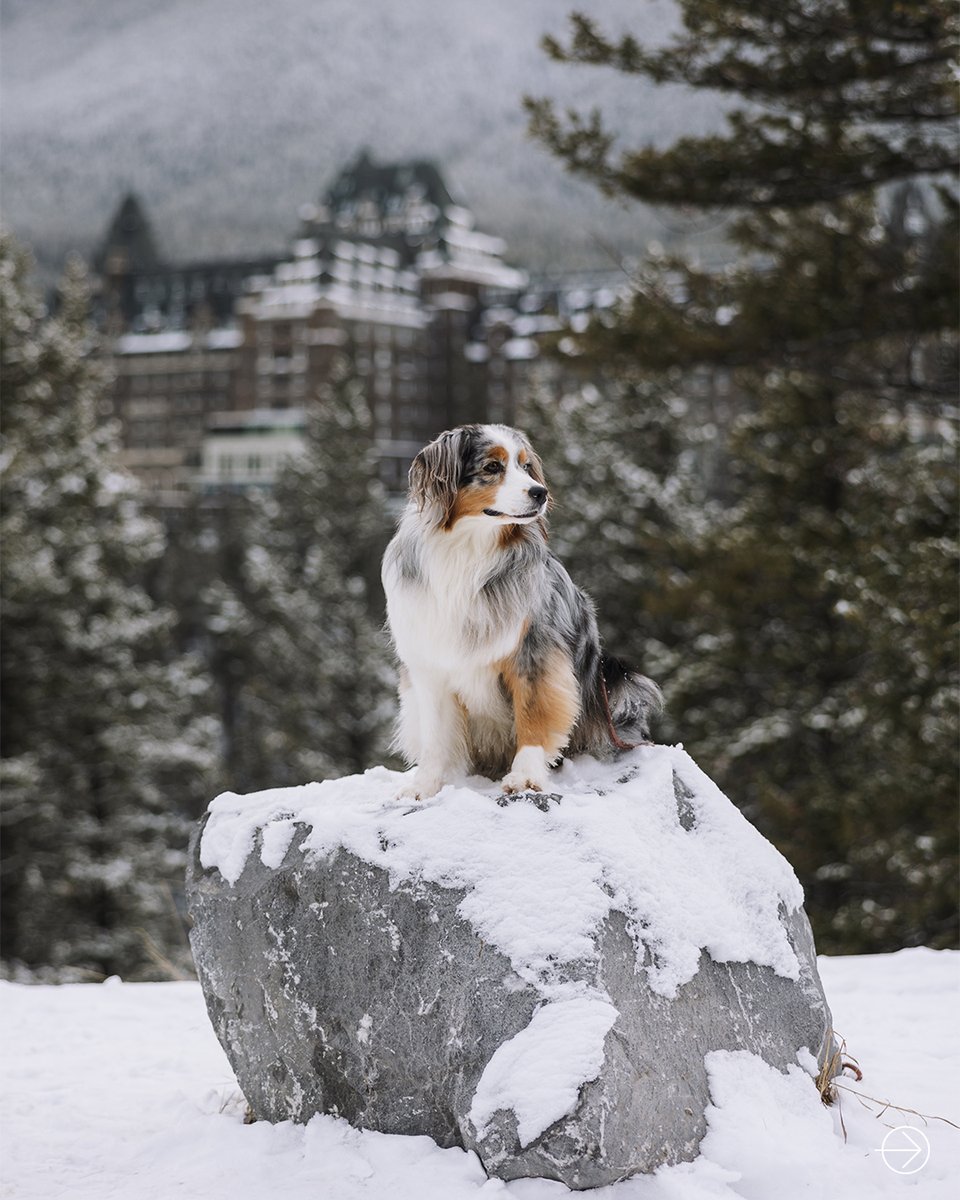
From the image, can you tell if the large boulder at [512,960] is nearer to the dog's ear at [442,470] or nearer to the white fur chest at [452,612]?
the white fur chest at [452,612]

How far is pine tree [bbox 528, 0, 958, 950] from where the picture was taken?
42.1 ft

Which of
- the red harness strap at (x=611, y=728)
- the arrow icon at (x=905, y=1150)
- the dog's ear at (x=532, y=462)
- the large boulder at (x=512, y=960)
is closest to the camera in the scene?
the large boulder at (x=512, y=960)

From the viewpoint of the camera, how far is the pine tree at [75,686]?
21938mm

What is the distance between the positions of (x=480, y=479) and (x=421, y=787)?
4.27 ft

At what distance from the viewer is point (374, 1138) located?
4703 millimetres

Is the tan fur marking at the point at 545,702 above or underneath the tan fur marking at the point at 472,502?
underneath

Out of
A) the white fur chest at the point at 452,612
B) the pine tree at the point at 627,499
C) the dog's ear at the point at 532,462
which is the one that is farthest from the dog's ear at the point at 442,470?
the pine tree at the point at 627,499

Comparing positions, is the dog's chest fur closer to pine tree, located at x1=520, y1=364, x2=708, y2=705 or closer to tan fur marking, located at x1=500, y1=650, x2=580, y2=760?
tan fur marking, located at x1=500, y1=650, x2=580, y2=760

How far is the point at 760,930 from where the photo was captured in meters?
5.08

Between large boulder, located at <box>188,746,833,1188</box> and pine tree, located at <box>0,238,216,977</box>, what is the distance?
16.5 m

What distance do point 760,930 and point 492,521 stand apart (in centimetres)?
191

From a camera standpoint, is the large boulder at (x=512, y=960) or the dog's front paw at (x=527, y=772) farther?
the dog's front paw at (x=527, y=772)

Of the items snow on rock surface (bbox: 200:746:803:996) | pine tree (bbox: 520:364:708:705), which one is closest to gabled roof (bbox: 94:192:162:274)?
pine tree (bbox: 520:364:708:705)

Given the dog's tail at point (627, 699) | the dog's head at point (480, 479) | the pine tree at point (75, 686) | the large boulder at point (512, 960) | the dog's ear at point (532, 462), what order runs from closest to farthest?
1. the large boulder at point (512, 960)
2. the dog's head at point (480, 479)
3. the dog's ear at point (532, 462)
4. the dog's tail at point (627, 699)
5. the pine tree at point (75, 686)
